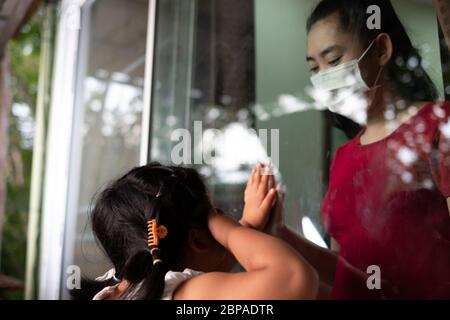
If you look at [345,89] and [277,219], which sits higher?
[345,89]

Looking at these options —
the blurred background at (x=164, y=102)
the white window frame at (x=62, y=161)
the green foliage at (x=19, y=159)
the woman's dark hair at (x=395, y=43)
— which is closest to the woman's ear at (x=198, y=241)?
the blurred background at (x=164, y=102)

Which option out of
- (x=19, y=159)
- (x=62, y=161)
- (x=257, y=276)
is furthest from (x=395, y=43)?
(x=19, y=159)

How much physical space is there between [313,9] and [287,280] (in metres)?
0.70

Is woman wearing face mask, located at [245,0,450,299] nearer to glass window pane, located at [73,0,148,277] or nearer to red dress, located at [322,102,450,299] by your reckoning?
red dress, located at [322,102,450,299]

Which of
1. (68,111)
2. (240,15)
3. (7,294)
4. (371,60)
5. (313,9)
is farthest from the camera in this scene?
(7,294)

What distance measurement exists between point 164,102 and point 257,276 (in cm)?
110

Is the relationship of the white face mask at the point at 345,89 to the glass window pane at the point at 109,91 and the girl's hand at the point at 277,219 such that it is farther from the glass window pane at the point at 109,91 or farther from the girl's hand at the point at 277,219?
the glass window pane at the point at 109,91

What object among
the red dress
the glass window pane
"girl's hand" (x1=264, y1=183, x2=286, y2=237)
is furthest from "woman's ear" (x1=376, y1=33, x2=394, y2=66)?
the glass window pane

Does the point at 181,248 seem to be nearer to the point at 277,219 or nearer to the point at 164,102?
the point at 277,219

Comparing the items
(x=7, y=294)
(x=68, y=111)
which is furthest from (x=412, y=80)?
(x=7, y=294)

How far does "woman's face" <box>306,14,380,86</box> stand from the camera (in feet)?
3.38

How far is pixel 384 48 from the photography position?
102cm
